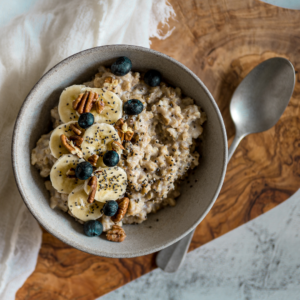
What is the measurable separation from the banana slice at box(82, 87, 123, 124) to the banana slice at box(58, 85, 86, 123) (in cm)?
5

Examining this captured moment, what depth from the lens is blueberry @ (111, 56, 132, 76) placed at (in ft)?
4.41

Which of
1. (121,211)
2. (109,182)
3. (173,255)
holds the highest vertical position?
(109,182)

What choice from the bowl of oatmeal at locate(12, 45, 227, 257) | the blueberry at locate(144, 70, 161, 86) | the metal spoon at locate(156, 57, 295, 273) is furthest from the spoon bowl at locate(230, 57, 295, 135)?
the blueberry at locate(144, 70, 161, 86)

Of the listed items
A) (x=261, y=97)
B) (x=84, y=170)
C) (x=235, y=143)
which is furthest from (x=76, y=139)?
(x=261, y=97)

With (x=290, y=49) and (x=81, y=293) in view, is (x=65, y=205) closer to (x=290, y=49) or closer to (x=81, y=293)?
(x=81, y=293)

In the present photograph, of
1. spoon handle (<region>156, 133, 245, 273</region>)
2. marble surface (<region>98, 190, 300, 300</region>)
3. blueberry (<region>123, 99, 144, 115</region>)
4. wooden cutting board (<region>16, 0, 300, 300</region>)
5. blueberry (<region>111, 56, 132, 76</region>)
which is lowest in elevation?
marble surface (<region>98, 190, 300, 300</region>)

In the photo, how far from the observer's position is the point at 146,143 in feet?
4.47

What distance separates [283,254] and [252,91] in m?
1.13

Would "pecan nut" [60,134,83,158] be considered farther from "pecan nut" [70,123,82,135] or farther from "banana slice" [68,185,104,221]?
"banana slice" [68,185,104,221]

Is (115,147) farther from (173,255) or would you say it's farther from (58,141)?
(173,255)

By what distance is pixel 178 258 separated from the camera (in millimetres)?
1800

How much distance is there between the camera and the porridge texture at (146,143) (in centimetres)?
136

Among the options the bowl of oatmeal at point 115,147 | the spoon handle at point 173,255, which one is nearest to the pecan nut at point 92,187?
the bowl of oatmeal at point 115,147

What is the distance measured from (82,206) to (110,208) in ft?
0.44
